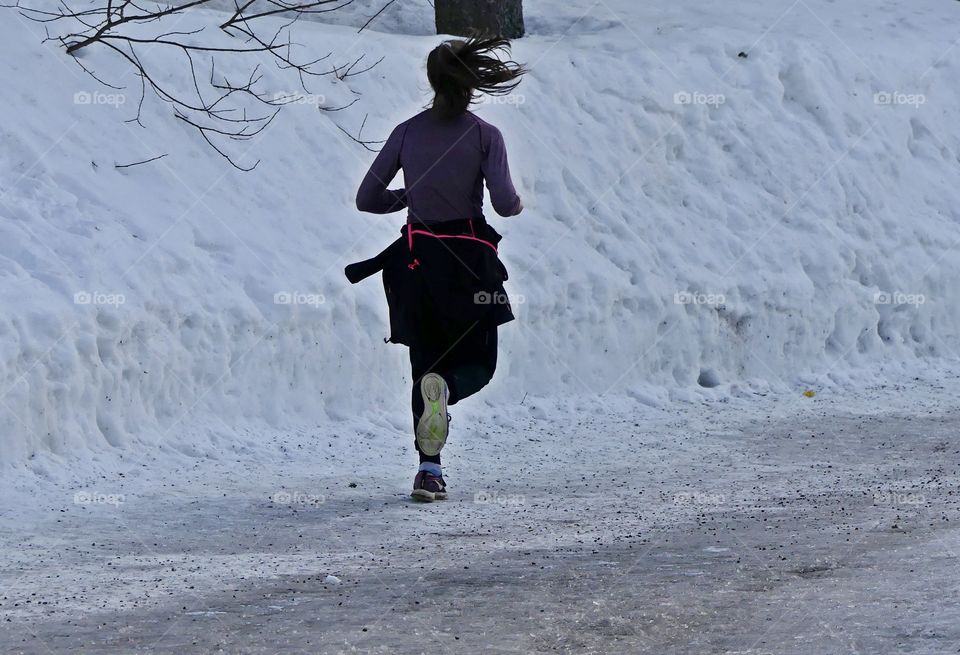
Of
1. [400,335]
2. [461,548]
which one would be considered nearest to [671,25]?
[400,335]

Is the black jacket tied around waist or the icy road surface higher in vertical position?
the black jacket tied around waist

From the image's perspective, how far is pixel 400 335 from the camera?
6.81 m

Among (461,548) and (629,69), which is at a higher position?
(629,69)

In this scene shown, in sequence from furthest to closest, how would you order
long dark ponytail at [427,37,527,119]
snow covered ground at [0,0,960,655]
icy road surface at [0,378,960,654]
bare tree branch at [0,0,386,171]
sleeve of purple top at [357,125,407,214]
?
1. bare tree branch at [0,0,386,171]
2. sleeve of purple top at [357,125,407,214]
3. long dark ponytail at [427,37,527,119]
4. snow covered ground at [0,0,960,655]
5. icy road surface at [0,378,960,654]

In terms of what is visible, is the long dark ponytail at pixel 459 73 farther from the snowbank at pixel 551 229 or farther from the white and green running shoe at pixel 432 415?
the snowbank at pixel 551 229

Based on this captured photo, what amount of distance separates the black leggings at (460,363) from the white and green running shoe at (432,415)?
0.17ft

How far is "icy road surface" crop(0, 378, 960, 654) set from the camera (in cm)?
454

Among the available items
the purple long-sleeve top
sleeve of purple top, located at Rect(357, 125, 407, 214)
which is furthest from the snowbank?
the purple long-sleeve top

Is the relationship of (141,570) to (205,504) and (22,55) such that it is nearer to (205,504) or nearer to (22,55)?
(205,504)

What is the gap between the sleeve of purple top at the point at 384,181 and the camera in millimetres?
6852

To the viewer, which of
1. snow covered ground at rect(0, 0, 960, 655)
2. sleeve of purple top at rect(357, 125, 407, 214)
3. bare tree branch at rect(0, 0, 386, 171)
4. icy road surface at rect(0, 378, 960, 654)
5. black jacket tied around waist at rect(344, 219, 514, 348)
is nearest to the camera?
icy road surface at rect(0, 378, 960, 654)

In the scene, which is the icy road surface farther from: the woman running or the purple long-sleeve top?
the purple long-sleeve top

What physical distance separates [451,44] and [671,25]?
26.3ft

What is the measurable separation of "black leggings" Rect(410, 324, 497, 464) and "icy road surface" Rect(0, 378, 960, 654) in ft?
1.59
